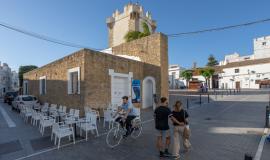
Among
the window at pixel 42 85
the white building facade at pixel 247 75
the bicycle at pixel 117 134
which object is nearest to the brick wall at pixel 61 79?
the window at pixel 42 85

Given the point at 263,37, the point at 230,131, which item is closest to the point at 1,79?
the point at 230,131

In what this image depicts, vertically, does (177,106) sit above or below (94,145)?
above

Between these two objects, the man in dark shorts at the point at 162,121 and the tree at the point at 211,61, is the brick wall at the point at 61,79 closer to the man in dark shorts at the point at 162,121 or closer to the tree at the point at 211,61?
the man in dark shorts at the point at 162,121

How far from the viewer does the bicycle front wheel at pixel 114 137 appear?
6.18m

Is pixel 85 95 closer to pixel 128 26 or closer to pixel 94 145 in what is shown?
pixel 94 145

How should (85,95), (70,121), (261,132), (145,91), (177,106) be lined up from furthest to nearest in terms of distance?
(145,91), (85,95), (261,132), (70,121), (177,106)

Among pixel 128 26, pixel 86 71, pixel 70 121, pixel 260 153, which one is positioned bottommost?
pixel 260 153

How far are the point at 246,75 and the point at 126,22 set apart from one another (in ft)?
117

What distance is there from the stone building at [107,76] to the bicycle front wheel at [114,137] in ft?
16.7

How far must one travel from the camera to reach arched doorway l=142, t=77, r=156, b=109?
52.7 feet

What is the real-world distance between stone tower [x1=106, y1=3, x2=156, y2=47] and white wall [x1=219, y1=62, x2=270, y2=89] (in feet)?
84.9

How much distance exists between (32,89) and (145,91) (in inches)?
566

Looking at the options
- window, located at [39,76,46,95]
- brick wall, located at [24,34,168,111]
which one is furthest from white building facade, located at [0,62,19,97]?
brick wall, located at [24,34,168,111]

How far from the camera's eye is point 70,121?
7207 mm
